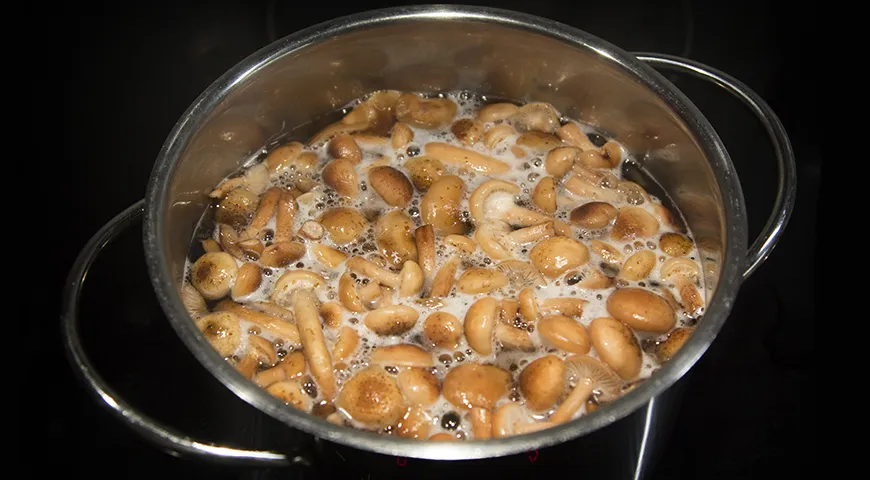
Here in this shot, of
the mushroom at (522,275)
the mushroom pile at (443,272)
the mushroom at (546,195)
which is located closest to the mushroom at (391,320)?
the mushroom pile at (443,272)

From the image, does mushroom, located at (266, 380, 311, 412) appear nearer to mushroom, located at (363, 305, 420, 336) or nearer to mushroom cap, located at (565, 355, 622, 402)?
Result: mushroom, located at (363, 305, 420, 336)

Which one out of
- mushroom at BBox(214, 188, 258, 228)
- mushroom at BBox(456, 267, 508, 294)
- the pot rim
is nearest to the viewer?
the pot rim

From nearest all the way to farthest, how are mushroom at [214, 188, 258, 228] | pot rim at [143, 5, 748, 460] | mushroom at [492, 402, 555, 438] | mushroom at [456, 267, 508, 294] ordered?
pot rim at [143, 5, 748, 460] < mushroom at [492, 402, 555, 438] < mushroom at [456, 267, 508, 294] < mushroom at [214, 188, 258, 228]

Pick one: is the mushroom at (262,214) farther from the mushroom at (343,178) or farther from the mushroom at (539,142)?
the mushroom at (539,142)

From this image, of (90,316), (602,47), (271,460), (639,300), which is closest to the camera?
(271,460)

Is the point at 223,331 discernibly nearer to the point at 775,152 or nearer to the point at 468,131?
the point at 468,131

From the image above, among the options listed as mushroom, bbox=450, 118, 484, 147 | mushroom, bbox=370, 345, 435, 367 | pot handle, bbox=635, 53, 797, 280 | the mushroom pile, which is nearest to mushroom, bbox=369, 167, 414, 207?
the mushroom pile

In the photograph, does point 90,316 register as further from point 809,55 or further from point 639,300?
point 809,55

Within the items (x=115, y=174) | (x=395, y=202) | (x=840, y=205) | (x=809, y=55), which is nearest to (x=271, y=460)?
(x=395, y=202)
